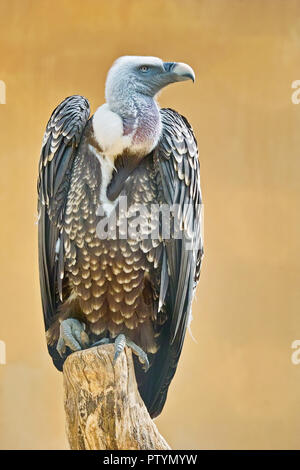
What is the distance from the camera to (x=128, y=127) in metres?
3.29

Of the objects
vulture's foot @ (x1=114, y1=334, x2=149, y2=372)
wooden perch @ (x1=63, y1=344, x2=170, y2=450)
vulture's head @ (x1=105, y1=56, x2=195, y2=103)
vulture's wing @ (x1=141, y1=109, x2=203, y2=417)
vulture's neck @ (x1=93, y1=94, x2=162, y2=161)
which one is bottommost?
wooden perch @ (x1=63, y1=344, x2=170, y2=450)

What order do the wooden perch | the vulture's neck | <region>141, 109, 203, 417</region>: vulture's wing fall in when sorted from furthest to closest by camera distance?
<region>141, 109, 203, 417</region>: vulture's wing → the vulture's neck → the wooden perch

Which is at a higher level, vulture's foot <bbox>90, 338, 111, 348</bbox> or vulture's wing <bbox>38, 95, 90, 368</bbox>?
vulture's wing <bbox>38, 95, 90, 368</bbox>

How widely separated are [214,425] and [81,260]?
1970 mm

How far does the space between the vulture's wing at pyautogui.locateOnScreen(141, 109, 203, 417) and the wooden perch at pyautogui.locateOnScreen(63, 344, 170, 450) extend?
391 millimetres

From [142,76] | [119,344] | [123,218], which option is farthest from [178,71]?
[119,344]

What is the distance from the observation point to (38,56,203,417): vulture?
3332 mm

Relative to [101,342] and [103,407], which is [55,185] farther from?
[103,407]

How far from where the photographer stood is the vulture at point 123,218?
3332 mm

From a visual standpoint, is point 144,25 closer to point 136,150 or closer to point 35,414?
point 136,150

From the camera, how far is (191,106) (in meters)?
5.03

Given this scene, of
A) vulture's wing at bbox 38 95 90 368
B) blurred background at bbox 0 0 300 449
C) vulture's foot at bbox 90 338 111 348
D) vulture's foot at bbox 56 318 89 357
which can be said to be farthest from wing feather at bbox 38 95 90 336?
blurred background at bbox 0 0 300 449

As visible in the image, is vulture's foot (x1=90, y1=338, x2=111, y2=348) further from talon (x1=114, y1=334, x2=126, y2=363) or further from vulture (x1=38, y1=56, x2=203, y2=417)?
talon (x1=114, y1=334, x2=126, y2=363)

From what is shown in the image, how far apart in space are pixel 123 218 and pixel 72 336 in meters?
0.56
